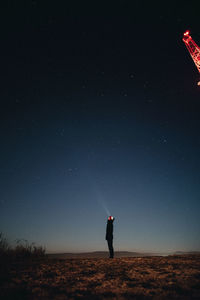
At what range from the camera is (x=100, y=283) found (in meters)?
Answer: 4.70

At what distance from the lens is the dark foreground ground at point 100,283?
4004mm

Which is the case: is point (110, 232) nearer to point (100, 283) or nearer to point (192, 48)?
point (100, 283)

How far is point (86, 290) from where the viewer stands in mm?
4273

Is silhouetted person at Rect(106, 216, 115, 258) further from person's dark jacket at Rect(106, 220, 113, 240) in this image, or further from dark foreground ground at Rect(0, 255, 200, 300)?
dark foreground ground at Rect(0, 255, 200, 300)

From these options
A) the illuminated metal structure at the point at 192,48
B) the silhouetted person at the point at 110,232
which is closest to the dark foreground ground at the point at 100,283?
the silhouetted person at the point at 110,232

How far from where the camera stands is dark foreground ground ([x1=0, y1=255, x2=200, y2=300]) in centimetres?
400

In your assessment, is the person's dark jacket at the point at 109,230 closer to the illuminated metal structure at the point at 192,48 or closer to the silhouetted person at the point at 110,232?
the silhouetted person at the point at 110,232

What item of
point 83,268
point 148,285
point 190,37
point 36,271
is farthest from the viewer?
point 190,37

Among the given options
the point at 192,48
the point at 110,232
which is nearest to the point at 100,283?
the point at 110,232

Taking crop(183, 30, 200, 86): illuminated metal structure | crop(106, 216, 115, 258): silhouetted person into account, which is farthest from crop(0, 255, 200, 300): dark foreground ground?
crop(183, 30, 200, 86): illuminated metal structure

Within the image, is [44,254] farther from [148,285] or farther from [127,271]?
[148,285]

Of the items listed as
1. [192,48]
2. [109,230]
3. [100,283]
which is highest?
[192,48]

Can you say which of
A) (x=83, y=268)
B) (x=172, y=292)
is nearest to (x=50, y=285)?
(x=83, y=268)

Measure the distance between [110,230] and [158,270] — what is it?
630 cm
